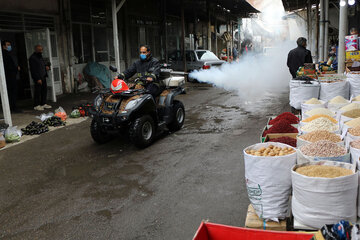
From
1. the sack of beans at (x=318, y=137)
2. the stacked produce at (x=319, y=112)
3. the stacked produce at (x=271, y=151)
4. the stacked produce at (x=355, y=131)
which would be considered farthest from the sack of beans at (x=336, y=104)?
the stacked produce at (x=271, y=151)

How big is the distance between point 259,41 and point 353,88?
56.2 m

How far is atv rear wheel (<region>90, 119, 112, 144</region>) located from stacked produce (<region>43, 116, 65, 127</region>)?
7.71 feet

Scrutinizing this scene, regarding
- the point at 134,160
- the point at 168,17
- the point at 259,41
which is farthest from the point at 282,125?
the point at 259,41

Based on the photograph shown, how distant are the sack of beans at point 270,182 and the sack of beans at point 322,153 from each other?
0.09 metres

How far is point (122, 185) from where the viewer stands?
519cm

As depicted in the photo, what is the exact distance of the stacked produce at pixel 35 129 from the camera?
27.7ft

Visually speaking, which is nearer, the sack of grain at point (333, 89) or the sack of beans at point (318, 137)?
the sack of beans at point (318, 137)

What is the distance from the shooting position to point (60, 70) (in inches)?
547

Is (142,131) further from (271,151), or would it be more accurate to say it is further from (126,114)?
(271,151)

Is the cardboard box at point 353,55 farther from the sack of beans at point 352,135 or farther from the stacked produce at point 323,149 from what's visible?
the stacked produce at point 323,149

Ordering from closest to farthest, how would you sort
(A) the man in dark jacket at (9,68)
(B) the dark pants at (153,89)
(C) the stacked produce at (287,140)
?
(C) the stacked produce at (287,140), (B) the dark pants at (153,89), (A) the man in dark jacket at (9,68)

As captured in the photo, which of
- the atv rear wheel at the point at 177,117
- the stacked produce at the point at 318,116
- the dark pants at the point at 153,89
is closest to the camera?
the stacked produce at the point at 318,116

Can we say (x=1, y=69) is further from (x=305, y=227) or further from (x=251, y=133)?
(x=305, y=227)

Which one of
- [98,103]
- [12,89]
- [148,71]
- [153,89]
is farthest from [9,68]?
[153,89]
